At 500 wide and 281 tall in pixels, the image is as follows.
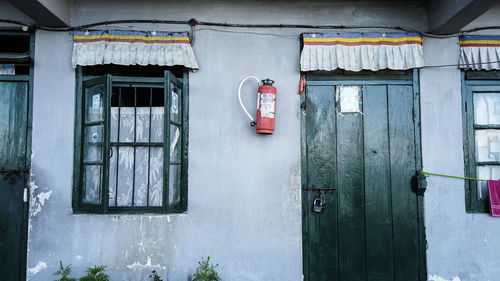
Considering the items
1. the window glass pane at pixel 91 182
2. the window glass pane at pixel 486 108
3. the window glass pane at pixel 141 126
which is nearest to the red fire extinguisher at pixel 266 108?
the window glass pane at pixel 141 126

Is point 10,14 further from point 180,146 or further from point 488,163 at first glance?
point 488,163

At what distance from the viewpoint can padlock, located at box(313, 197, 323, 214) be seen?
348 centimetres

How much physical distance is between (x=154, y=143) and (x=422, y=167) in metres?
2.88

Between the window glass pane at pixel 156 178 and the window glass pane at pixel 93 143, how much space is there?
0.52m

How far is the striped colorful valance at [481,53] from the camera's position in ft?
11.7

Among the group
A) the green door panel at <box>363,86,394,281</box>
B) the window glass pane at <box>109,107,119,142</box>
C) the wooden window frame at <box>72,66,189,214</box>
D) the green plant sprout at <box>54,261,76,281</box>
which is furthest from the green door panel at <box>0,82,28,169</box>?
the green door panel at <box>363,86,394,281</box>

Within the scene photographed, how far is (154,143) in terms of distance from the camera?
351 cm

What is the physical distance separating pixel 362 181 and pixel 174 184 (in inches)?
78.5

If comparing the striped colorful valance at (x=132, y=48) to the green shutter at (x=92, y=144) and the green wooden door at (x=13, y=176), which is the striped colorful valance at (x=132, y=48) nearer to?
the green shutter at (x=92, y=144)

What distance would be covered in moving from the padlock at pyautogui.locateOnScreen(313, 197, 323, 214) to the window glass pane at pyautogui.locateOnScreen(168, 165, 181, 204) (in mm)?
1436

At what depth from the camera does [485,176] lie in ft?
11.8

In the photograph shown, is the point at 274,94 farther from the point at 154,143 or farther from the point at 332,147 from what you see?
the point at 154,143

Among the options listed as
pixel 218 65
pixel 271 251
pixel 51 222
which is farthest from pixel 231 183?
pixel 51 222

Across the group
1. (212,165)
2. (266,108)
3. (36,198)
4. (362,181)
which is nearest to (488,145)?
(362,181)
